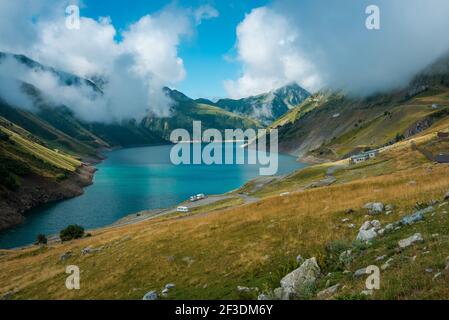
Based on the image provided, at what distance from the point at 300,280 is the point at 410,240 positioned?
564cm

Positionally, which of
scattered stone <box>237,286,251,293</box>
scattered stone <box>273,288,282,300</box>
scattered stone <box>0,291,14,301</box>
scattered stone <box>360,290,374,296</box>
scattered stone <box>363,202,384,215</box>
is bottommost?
scattered stone <box>0,291,14,301</box>

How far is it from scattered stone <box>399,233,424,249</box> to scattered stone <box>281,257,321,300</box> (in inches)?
170

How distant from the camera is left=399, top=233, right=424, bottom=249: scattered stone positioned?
18.4 meters

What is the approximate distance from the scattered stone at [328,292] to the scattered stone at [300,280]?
1.18 m

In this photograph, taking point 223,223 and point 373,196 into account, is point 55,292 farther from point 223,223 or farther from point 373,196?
point 373,196

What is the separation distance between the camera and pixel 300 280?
765 inches

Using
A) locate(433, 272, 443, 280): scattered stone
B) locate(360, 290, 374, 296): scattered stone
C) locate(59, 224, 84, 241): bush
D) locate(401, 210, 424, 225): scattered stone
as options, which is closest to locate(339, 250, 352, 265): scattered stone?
locate(401, 210, 424, 225): scattered stone

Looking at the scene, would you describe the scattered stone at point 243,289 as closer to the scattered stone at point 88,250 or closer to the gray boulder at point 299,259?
the gray boulder at point 299,259

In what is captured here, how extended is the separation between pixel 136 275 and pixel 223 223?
12.3 meters

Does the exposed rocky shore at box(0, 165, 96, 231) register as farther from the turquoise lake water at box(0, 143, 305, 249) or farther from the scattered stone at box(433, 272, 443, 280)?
the scattered stone at box(433, 272, 443, 280)

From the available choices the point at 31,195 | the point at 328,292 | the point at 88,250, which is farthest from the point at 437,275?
the point at 31,195
